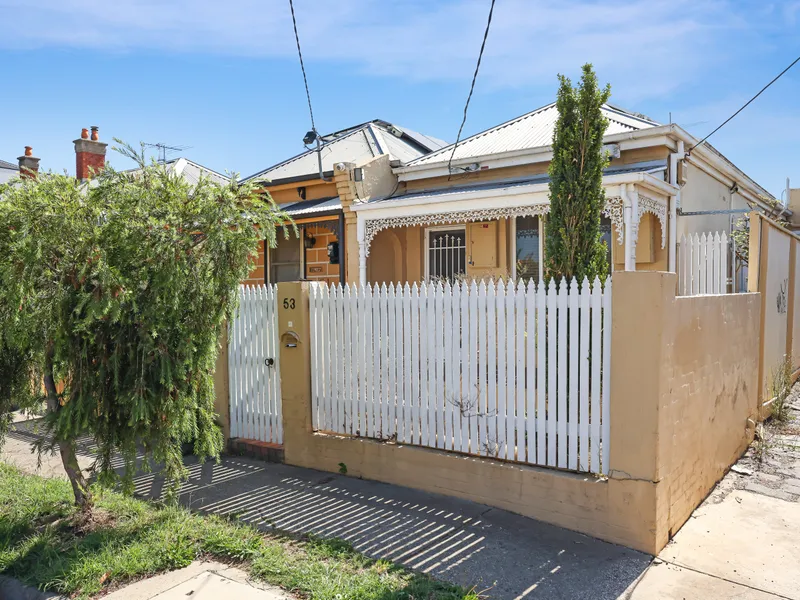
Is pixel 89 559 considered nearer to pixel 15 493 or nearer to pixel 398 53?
pixel 15 493

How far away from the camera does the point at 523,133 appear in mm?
11633

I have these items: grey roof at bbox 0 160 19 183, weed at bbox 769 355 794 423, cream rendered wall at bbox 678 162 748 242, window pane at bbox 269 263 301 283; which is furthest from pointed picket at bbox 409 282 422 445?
grey roof at bbox 0 160 19 183

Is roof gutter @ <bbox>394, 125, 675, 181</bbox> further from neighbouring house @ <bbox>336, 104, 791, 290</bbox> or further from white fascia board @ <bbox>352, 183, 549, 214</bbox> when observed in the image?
white fascia board @ <bbox>352, 183, 549, 214</bbox>

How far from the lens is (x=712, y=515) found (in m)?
4.81

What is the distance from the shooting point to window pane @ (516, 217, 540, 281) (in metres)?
10.4

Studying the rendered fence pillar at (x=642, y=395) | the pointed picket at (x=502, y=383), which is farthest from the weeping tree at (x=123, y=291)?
the rendered fence pillar at (x=642, y=395)

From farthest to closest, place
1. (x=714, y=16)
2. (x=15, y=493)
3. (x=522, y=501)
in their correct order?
(x=714, y=16), (x=15, y=493), (x=522, y=501)

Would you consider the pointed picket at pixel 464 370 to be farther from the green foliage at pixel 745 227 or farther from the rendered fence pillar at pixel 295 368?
the green foliage at pixel 745 227

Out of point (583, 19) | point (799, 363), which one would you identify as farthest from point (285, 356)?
point (799, 363)

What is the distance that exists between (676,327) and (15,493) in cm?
575

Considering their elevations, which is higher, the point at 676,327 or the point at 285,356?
the point at 676,327

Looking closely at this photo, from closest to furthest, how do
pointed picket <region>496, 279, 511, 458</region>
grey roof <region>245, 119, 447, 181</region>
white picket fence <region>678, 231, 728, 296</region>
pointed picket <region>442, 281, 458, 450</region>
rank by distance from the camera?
pointed picket <region>496, 279, 511, 458</region>, pointed picket <region>442, 281, 458, 450</region>, white picket fence <region>678, 231, 728, 296</region>, grey roof <region>245, 119, 447, 181</region>

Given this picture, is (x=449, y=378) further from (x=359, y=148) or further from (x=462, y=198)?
(x=359, y=148)

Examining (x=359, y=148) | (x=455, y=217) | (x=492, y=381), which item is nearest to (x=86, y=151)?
(x=359, y=148)
